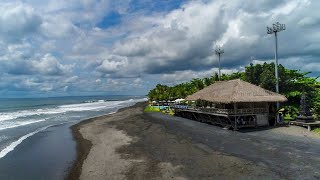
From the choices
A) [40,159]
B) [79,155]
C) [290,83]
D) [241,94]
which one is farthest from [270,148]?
[290,83]

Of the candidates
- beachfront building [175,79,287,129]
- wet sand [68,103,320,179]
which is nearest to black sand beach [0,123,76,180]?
wet sand [68,103,320,179]

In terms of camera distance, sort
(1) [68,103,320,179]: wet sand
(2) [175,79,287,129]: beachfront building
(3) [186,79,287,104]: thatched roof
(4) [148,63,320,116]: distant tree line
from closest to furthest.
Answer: (1) [68,103,320,179]: wet sand < (3) [186,79,287,104]: thatched roof < (2) [175,79,287,129]: beachfront building < (4) [148,63,320,116]: distant tree line

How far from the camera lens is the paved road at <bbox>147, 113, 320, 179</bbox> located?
1752 centimetres

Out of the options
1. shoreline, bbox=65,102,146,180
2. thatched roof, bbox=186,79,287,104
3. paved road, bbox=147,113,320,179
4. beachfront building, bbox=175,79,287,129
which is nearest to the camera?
shoreline, bbox=65,102,146,180

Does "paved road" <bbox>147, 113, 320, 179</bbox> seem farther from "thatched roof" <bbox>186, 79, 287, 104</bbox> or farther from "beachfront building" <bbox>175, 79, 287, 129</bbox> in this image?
"thatched roof" <bbox>186, 79, 287, 104</bbox>

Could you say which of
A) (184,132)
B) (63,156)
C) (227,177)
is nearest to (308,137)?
(184,132)

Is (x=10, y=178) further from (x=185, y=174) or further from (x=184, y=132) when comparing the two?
(x=184, y=132)

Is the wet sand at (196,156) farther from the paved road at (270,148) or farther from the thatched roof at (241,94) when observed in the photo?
the thatched roof at (241,94)

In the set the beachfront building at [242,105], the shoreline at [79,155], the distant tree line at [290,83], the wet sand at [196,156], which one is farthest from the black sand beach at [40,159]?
the distant tree line at [290,83]

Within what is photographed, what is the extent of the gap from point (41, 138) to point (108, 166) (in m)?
15.4

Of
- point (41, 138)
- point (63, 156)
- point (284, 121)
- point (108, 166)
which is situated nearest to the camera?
point (108, 166)

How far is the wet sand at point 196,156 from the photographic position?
16.9 metres

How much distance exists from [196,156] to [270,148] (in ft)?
20.1

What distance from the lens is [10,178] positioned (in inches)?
677
